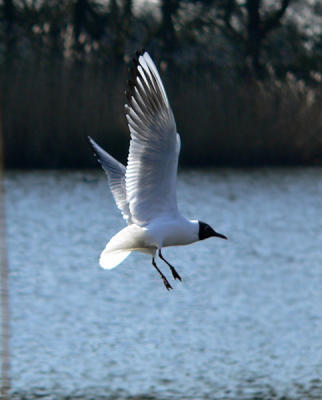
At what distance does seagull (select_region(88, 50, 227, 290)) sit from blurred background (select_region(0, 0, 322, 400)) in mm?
8656

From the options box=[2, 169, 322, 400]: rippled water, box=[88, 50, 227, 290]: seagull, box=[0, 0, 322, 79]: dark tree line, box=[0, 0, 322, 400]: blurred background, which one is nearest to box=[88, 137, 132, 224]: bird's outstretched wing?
box=[88, 50, 227, 290]: seagull

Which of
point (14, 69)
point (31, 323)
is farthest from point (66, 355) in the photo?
point (14, 69)

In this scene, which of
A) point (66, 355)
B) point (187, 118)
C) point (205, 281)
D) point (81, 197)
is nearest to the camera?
point (66, 355)

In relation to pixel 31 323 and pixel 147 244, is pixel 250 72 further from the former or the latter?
pixel 147 244

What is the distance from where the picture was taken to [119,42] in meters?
26.7

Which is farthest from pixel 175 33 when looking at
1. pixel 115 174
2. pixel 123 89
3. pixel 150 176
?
pixel 150 176

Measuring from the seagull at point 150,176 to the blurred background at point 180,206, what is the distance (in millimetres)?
8656

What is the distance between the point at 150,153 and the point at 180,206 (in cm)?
1737

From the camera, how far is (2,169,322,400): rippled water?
580 inches

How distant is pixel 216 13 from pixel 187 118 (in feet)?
29.8

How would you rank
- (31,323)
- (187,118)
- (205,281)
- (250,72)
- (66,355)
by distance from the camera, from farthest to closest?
1. (250,72)
2. (187,118)
3. (205,281)
4. (31,323)
5. (66,355)

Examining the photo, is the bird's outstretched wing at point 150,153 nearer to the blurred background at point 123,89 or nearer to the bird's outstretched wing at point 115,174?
the bird's outstretched wing at point 115,174

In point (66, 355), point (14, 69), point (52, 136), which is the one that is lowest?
point (66, 355)

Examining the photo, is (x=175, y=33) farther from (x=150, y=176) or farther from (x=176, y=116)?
(x=150, y=176)
